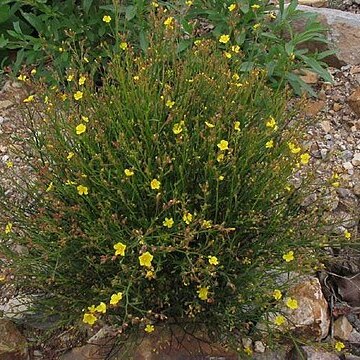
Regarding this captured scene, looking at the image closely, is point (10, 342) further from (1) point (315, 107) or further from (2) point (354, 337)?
(1) point (315, 107)

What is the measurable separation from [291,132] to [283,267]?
542mm

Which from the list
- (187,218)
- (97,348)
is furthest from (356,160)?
(97,348)

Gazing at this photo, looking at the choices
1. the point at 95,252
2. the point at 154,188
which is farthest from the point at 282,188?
the point at 95,252

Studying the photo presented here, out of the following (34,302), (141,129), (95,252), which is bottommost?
(34,302)

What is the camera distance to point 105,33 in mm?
3824

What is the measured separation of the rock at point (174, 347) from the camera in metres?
2.67

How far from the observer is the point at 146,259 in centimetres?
221

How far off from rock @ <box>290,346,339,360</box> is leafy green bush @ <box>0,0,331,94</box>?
137cm

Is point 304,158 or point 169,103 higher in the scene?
point 169,103

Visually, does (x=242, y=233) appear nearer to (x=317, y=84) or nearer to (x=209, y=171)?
(x=209, y=171)

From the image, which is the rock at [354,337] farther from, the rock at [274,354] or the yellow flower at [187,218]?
the yellow flower at [187,218]

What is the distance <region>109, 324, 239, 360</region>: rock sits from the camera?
267 cm

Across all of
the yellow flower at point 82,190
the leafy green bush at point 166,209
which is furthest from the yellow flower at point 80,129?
the yellow flower at point 82,190

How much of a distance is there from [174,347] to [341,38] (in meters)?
2.30
